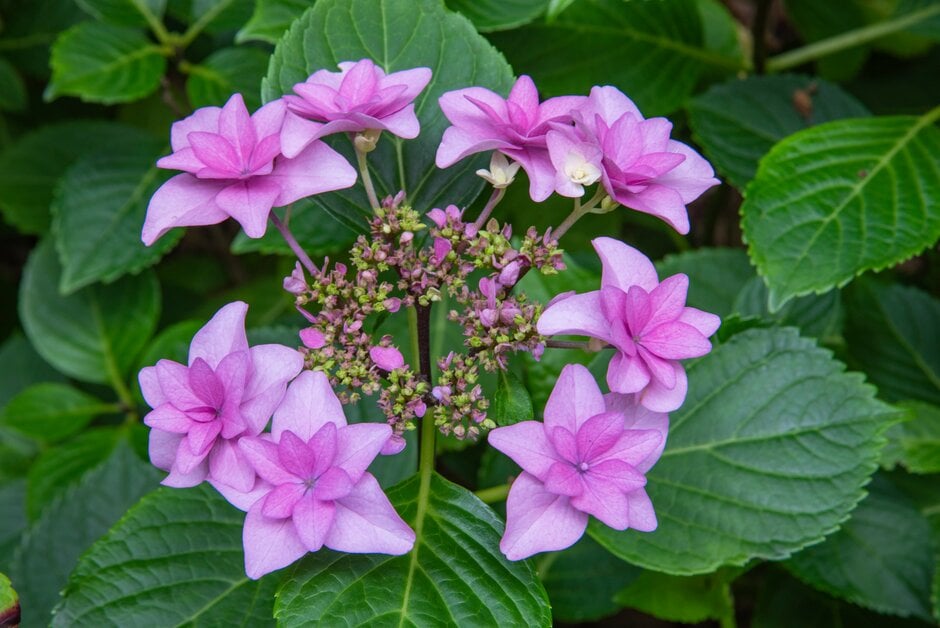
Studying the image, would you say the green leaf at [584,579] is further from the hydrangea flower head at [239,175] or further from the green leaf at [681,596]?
the hydrangea flower head at [239,175]

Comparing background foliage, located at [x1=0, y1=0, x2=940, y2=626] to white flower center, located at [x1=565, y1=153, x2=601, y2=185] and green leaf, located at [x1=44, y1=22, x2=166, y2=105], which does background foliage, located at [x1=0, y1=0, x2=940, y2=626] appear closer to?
green leaf, located at [x1=44, y1=22, x2=166, y2=105]

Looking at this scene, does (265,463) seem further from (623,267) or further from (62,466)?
(62,466)

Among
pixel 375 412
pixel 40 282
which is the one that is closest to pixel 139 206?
pixel 40 282

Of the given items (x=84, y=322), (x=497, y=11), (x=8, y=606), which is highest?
(x=497, y=11)

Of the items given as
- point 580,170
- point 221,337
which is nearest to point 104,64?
point 221,337

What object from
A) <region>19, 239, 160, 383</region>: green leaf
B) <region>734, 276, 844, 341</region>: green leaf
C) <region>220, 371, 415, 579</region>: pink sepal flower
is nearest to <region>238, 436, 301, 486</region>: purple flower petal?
<region>220, 371, 415, 579</region>: pink sepal flower

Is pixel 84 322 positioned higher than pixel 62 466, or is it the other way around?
pixel 84 322

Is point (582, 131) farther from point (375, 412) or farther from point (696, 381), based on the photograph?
point (375, 412)
